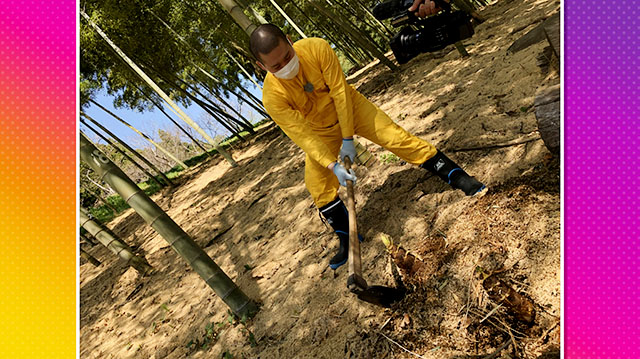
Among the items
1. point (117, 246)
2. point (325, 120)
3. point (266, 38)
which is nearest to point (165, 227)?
point (325, 120)

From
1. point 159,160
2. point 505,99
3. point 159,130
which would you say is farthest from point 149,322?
point 159,130

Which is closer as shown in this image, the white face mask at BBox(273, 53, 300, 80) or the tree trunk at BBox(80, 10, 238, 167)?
the white face mask at BBox(273, 53, 300, 80)

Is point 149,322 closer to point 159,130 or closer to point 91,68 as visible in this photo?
point 91,68

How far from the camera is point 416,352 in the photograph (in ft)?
6.44

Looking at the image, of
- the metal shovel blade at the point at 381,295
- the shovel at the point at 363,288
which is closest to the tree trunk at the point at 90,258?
the shovel at the point at 363,288

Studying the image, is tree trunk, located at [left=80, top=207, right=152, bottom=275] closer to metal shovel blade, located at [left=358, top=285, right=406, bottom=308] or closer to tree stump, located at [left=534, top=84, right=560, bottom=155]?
metal shovel blade, located at [left=358, top=285, right=406, bottom=308]

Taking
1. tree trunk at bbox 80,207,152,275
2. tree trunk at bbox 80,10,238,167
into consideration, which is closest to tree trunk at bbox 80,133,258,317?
tree trunk at bbox 80,207,152,275

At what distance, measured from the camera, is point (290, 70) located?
8.35ft

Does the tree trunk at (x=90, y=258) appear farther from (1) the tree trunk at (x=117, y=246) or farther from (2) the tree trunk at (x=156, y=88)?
(2) the tree trunk at (x=156, y=88)

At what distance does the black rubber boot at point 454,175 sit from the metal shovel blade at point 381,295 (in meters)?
0.94

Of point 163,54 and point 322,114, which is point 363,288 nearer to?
point 322,114

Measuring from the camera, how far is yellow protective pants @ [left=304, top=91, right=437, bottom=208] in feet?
9.22

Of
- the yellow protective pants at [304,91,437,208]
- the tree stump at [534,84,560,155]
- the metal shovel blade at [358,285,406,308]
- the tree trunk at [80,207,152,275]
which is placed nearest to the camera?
the metal shovel blade at [358,285,406,308]

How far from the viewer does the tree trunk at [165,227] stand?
2.73m
